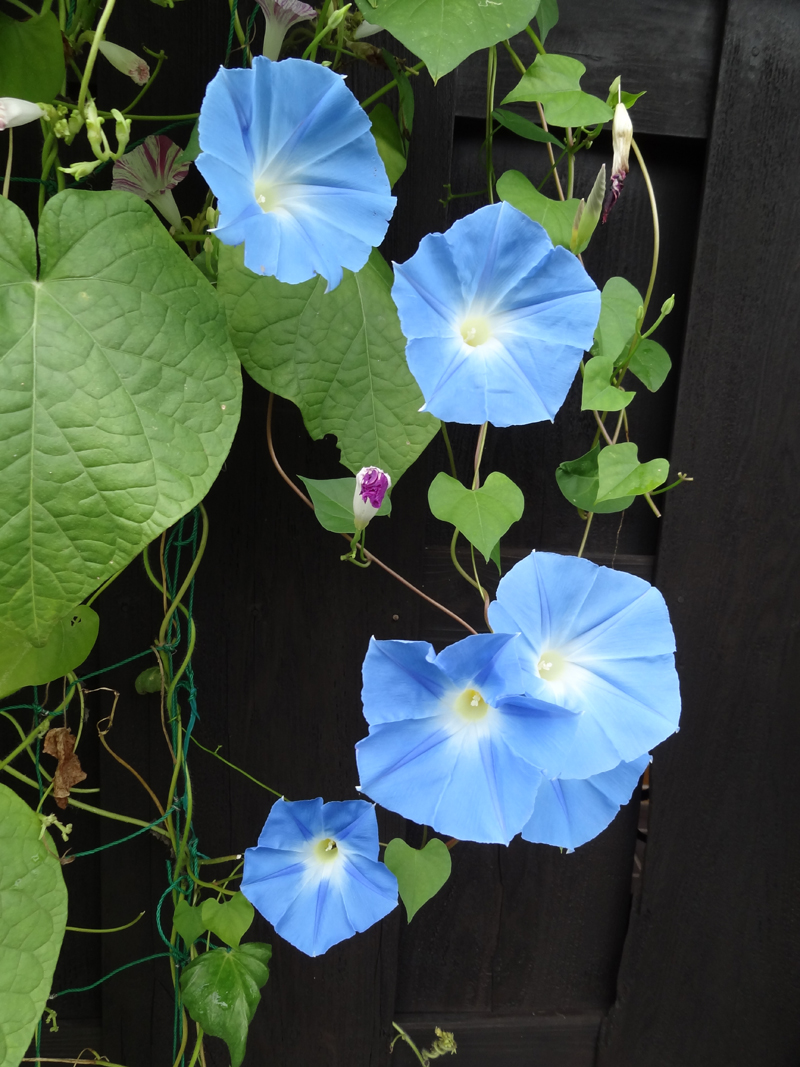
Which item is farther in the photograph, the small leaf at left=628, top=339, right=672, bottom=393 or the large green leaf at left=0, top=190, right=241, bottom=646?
the small leaf at left=628, top=339, right=672, bottom=393

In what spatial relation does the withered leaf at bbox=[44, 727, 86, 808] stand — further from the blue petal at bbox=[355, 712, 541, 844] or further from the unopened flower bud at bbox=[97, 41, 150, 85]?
the unopened flower bud at bbox=[97, 41, 150, 85]

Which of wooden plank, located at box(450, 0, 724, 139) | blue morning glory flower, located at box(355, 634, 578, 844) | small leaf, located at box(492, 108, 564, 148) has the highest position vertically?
wooden plank, located at box(450, 0, 724, 139)

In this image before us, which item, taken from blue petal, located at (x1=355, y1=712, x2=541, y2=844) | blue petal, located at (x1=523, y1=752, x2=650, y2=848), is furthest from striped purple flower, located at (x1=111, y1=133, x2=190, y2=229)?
blue petal, located at (x1=523, y1=752, x2=650, y2=848)

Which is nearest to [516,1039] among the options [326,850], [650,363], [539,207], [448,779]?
[326,850]

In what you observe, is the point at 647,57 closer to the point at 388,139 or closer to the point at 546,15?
the point at 546,15

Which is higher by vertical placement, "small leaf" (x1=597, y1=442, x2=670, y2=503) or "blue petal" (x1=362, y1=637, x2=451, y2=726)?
"small leaf" (x1=597, y1=442, x2=670, y2=503)

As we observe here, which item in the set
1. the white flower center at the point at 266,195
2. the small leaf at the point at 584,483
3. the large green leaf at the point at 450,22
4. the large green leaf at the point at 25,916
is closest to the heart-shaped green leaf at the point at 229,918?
the large green leaf at the point at 25,916

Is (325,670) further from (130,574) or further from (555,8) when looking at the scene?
(555,8)
